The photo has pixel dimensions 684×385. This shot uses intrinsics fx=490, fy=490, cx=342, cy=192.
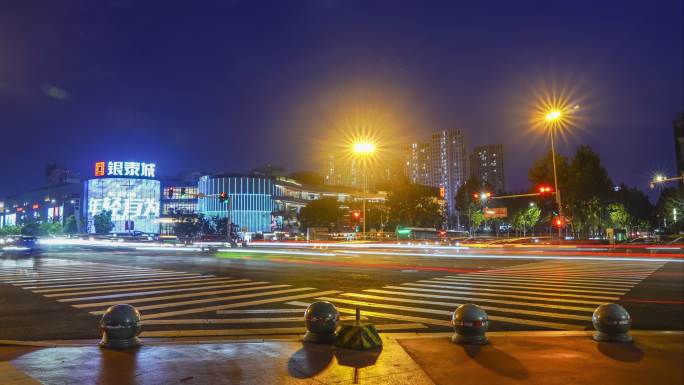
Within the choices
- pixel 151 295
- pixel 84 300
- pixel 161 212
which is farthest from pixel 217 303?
pixel 161 212

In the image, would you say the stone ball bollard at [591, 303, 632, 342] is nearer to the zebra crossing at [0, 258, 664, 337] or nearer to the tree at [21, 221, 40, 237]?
the zebra crossing at [0, 258, 664, 337]

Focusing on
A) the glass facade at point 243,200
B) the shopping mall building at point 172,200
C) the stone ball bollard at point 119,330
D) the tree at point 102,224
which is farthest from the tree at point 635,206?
the tree at point 102,224

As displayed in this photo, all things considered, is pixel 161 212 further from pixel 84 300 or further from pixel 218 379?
pixel 218 379

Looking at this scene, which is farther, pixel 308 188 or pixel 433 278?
pixel 308 188

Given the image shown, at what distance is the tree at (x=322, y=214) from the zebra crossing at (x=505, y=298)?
257ft

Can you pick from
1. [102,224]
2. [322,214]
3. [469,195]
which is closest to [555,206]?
[469,195]

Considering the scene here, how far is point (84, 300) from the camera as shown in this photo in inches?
515

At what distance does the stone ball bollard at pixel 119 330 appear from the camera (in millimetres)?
7559

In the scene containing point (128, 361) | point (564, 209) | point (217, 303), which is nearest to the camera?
point (128, 361)

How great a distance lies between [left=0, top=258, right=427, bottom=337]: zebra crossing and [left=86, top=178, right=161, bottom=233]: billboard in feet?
352

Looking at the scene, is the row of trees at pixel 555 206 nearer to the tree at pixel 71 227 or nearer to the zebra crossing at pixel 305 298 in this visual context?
the zebra crossing at pixel 305 298

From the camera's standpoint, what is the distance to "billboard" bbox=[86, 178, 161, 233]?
12056 centimetres

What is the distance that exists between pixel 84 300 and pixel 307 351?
336 inches

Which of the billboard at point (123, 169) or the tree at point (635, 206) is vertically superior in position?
the billboard at point (123, 169)
